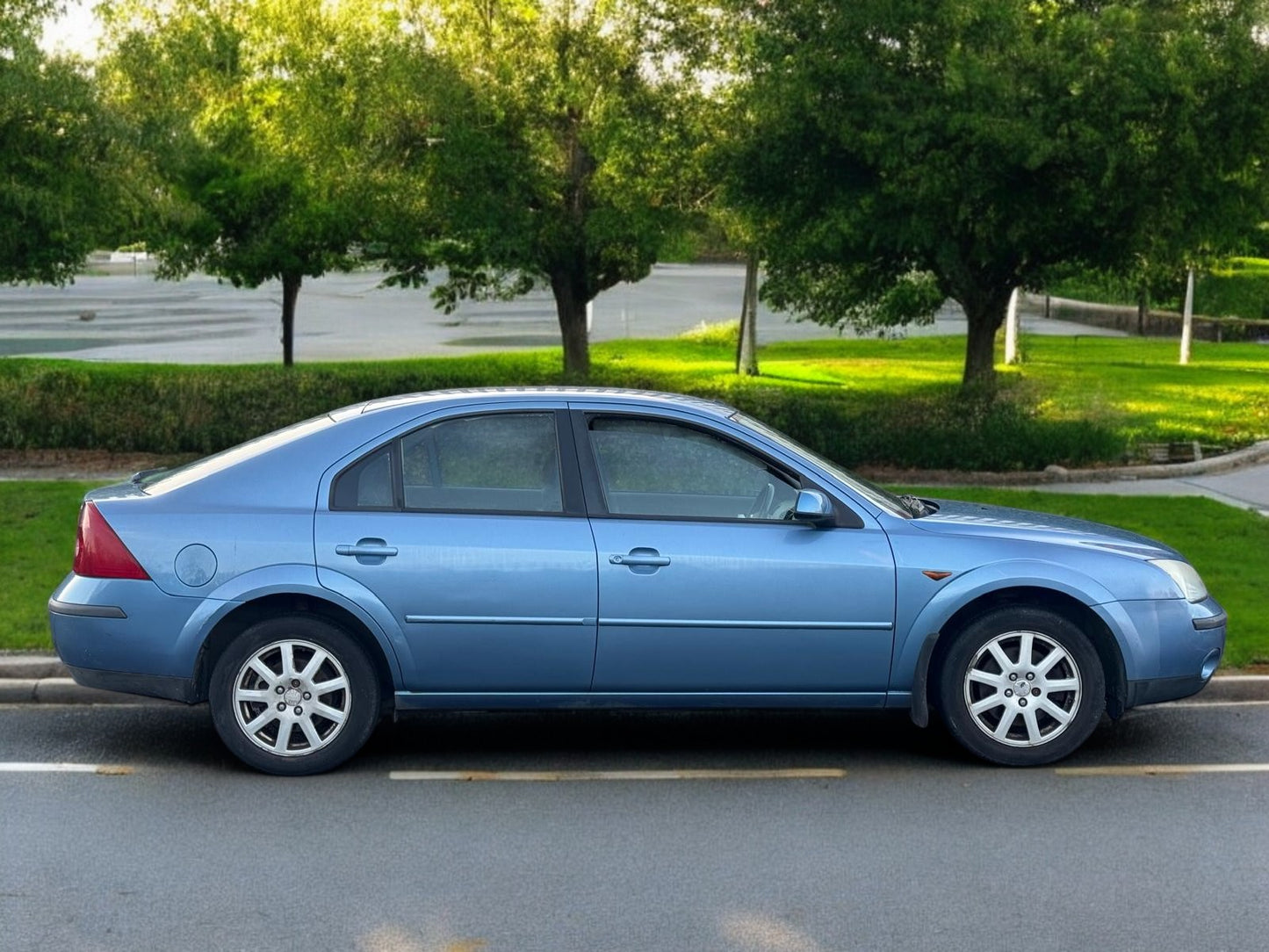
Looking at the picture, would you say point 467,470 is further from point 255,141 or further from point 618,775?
point 255,141

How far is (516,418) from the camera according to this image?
709 centimetres

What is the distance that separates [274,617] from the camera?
6.77 m

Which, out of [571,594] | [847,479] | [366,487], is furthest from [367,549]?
[847,479]

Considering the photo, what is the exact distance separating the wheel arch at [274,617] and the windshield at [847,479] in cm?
178

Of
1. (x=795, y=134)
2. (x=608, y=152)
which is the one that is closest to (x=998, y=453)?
(x=795, y=134)

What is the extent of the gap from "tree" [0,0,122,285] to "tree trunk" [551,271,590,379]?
7134 millimetres

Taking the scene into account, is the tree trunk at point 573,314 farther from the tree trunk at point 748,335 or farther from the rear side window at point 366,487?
the rear side window at point 366,487

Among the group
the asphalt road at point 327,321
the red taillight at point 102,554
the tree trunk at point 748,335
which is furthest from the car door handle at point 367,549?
the tree trunk at point 748,335

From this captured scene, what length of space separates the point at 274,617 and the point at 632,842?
1774 mm

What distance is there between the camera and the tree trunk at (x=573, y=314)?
22.8m

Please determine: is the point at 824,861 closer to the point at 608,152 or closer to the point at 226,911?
the point at 226,911

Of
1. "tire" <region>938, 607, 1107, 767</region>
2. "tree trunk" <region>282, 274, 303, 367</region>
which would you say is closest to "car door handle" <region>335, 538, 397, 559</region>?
"tire" <region>938, 607, 1107, 767</region>

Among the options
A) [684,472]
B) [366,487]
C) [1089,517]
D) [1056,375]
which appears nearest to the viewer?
[366,487]

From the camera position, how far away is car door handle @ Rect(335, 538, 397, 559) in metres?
6.73
